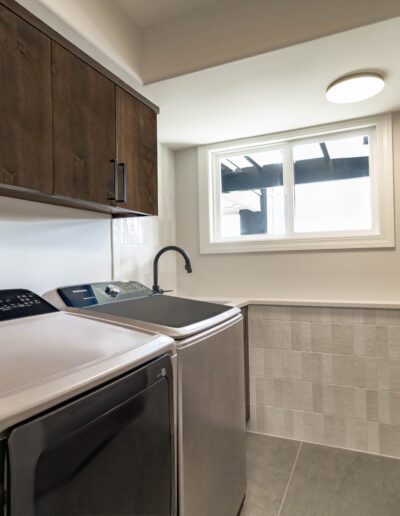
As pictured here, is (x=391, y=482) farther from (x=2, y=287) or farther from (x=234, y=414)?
(x=2, y=287)

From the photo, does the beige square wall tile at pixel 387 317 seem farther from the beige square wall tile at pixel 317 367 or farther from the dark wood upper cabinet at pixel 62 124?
the dark wood upper cabinet at pixel 62 124

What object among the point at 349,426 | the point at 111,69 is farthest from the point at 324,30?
the point at 349,426

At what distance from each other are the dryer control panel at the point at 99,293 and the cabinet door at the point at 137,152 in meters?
0.42

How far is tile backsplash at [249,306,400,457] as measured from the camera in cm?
205

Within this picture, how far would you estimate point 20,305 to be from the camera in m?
1.25

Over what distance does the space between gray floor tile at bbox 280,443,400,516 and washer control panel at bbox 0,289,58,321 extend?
4.94 ft

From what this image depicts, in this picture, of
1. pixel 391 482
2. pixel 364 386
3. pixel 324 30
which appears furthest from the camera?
pixel 364 386

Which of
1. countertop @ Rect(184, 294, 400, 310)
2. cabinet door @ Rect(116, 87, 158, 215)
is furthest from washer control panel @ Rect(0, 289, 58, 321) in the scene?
countertop @ Rect(184, 294, 400, 310)

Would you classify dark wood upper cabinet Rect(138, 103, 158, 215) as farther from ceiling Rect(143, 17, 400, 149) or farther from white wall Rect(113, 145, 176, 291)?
white wall Rect(113, 145, 176, 291)

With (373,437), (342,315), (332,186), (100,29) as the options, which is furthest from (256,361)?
(100,29)

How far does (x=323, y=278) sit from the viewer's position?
92.7 inches

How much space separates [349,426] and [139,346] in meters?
1.83

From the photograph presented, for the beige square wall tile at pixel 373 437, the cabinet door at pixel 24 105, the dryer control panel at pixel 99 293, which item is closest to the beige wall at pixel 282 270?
the beige square wall tile at pixel 373 437

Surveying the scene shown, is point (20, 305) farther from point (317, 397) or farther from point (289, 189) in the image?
point (289, 189)
